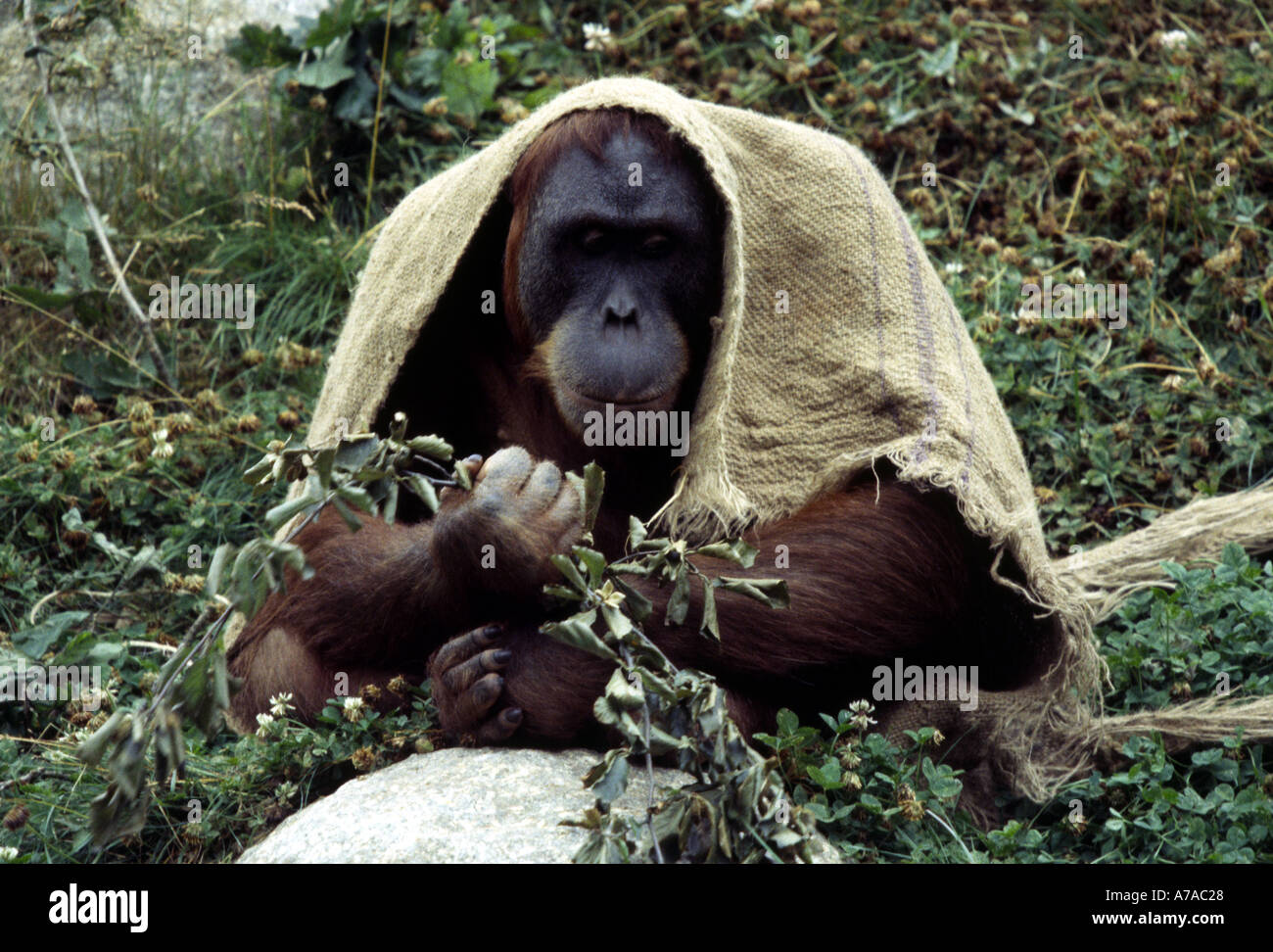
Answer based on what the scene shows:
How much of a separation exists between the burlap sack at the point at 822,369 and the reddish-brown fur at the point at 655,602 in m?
0.06

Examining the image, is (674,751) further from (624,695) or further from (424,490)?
(424,490)

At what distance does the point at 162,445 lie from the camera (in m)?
3.76

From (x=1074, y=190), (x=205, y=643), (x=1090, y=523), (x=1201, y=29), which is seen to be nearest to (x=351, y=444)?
(x=205, y=643)

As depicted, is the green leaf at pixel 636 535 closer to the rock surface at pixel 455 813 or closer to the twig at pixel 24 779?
the rock surface at pixel 455 813

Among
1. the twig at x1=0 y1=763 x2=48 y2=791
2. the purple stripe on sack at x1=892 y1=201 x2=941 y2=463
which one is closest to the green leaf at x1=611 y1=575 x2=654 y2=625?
the purple stripe on sack at x1=892 y1=201 x2=941 y2=463

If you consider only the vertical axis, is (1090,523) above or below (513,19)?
below

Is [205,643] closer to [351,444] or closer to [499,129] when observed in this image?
[351,444]

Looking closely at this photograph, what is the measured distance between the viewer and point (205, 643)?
7.16 ft

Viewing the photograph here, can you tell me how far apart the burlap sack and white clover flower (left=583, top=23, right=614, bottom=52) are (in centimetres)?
176

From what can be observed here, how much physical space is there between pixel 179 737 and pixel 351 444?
0.50 m

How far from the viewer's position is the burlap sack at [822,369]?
2713 millimetres

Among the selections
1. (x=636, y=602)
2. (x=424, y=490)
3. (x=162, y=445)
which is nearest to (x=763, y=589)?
(x=636, y=602)

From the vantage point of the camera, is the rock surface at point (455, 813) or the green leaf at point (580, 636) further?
the rock surface at point (455, 813)

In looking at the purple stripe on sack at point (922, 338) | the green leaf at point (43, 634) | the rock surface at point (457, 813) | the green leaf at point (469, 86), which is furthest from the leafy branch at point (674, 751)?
the green leaf at point (469, 86)
